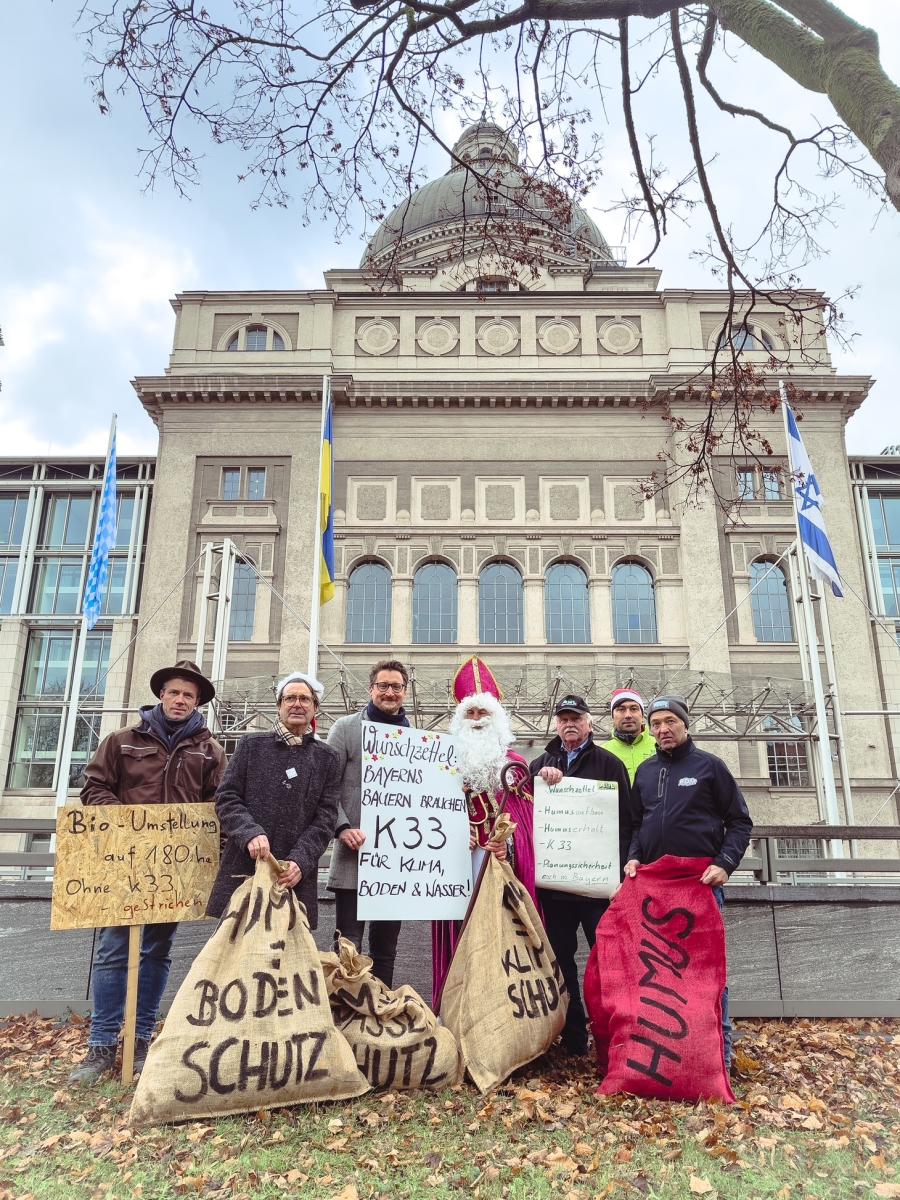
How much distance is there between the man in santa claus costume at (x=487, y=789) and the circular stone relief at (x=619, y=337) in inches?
1042

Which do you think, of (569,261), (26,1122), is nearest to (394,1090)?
(26,1122)

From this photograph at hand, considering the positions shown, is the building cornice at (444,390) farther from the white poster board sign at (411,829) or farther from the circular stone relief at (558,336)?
the white poster board sign at (411,829)

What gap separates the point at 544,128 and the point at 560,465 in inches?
837

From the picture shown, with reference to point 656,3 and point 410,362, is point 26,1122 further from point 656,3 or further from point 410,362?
point 410,362

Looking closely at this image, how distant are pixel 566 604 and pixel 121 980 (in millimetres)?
22692

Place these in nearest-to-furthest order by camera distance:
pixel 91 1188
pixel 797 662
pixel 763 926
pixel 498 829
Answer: pixel 91 1188 < pixel 498 829 < pixel 763 926 < pixel 797 662

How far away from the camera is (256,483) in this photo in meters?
28.7

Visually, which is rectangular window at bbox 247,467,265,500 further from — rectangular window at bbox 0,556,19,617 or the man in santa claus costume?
the man in santa claus costume

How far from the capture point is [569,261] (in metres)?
33.6

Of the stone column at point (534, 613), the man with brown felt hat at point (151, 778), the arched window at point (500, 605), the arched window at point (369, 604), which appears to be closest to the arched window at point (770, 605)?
the stone column at point (534, 613)

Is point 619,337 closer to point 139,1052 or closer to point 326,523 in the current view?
point 326,523

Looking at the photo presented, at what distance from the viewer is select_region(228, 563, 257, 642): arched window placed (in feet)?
88.3

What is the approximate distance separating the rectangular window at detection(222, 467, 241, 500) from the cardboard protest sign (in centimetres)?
2409

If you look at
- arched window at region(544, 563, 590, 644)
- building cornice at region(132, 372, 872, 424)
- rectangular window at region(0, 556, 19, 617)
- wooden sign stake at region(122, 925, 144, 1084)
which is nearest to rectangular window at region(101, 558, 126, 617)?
rectangular window at region(0, 556, 19, 617)
